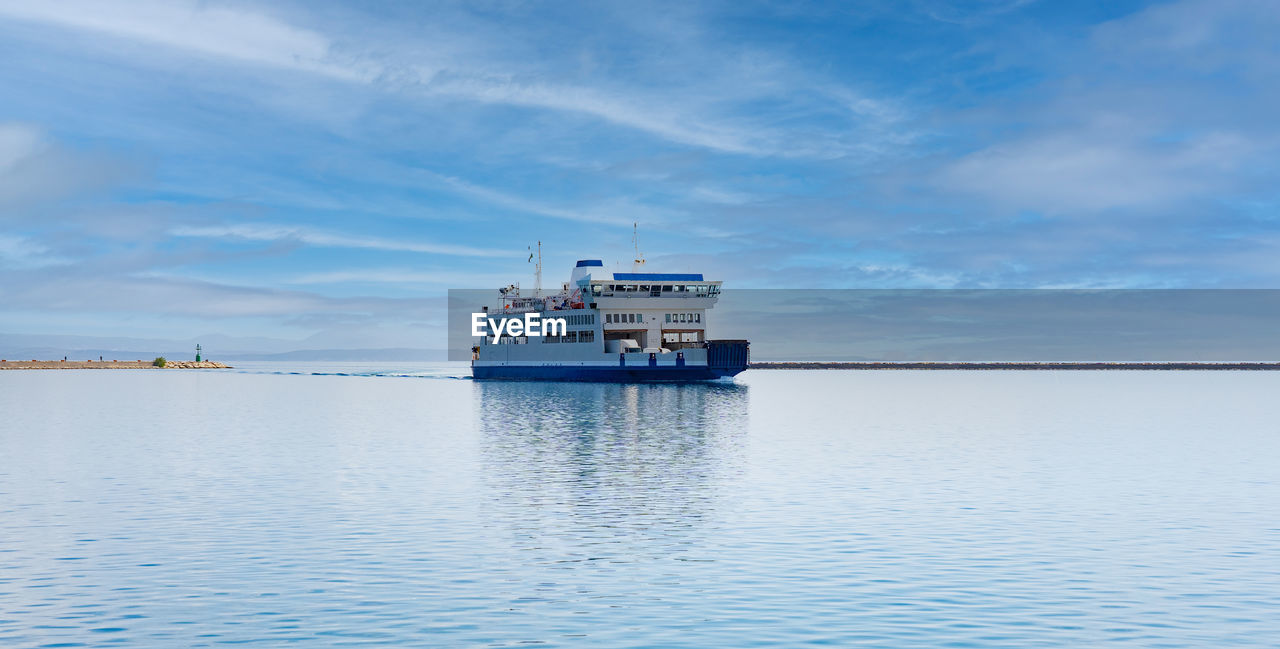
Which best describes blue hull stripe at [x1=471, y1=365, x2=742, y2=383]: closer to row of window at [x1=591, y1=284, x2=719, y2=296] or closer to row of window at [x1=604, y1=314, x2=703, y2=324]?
row of window at [x1=604, y1=314, x2=703, y2=324]

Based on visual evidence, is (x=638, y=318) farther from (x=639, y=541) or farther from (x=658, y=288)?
(x=639, y=541)

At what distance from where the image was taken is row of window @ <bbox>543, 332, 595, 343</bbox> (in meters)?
116

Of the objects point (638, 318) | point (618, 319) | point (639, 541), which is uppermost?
point (638, 318)

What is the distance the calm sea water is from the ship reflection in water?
0.51ft

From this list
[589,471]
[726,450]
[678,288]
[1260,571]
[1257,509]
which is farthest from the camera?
[678,288]

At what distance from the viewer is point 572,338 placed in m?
119

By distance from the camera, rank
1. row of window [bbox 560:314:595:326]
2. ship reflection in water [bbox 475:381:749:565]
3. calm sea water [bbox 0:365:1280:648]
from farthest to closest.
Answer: row of window [bbox 560:314:595:326] < ship reflection in water [bbox 475:381:749:565] < calm sea water [bbox 0:365:1280:648]

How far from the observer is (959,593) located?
1814 cm

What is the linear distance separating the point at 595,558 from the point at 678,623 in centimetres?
504

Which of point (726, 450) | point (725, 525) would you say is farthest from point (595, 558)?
point (726, 450)

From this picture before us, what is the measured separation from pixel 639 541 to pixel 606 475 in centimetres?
1166

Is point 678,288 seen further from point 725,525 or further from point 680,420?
point 725,525

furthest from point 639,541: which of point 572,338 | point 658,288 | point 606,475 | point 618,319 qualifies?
point 572,338

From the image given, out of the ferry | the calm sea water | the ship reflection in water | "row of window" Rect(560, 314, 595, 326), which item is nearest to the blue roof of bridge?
the ferry
